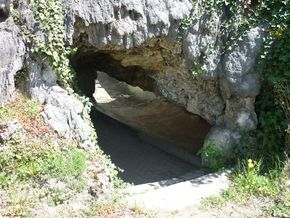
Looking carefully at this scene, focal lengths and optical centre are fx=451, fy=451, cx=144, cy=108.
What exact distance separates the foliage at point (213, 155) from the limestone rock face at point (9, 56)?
3915mm

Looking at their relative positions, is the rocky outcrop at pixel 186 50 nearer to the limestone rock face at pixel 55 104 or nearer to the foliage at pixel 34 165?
the limestone rock face at pixel 55 104

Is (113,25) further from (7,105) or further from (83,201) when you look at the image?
(83,201)

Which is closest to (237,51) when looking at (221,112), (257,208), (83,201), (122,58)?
(221,112)

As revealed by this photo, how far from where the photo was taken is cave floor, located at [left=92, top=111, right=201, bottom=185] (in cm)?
991

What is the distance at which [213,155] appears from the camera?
895 centimetres

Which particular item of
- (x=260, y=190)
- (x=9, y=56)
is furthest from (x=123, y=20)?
(x=260, y=190)

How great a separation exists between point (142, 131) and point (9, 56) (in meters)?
5.45

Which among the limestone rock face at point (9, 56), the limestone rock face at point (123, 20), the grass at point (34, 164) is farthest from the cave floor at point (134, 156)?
the limestone rock face at point (9, 56)

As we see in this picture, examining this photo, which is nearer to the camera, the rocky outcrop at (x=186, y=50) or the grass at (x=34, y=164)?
the grass at (x=34, y=164)

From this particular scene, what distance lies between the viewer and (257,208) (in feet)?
23.9

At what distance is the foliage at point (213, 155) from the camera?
29.1ft

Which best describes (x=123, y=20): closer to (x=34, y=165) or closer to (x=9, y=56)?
(x=9, y=56)

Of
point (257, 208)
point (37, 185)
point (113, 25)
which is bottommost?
point (257, 208)

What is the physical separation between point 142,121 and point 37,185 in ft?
Answer: 21.5
